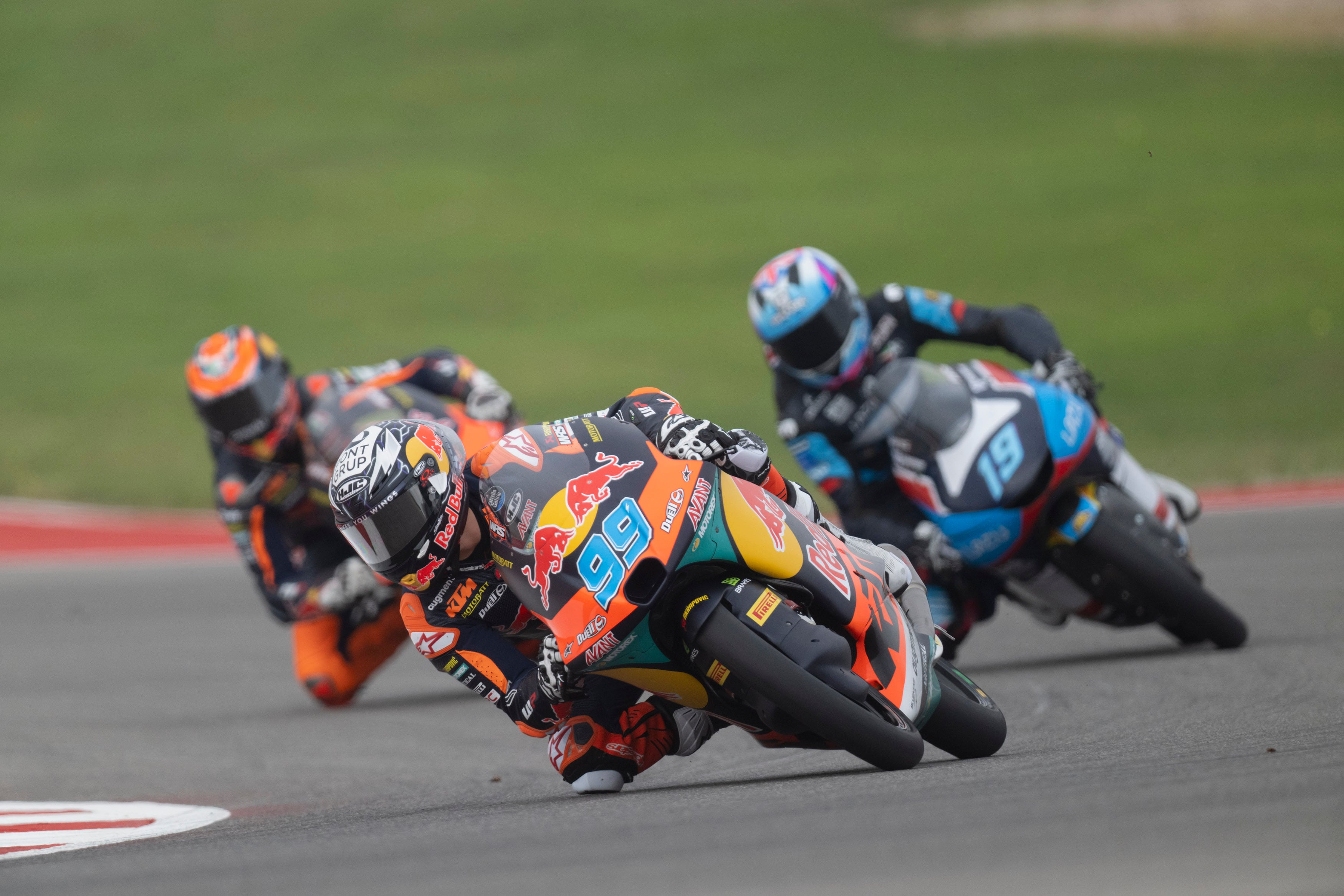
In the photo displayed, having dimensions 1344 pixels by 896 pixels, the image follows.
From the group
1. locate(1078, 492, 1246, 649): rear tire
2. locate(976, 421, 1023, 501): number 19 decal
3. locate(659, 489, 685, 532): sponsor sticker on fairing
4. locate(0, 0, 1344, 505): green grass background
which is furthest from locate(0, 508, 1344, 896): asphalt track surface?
locate(0, 0, 1344, 505): green grass background

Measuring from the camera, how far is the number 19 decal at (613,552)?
4371 mm

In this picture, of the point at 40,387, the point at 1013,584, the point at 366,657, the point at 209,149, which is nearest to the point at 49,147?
the point at 209,149

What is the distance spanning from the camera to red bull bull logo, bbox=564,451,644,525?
4469mm

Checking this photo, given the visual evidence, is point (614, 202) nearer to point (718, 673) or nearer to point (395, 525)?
point (395, 525)

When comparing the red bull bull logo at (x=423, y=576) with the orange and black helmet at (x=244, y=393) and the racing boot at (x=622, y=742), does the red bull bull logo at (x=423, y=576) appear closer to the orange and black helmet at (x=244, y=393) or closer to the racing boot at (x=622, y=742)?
the racing boot at (x=622, y=742)

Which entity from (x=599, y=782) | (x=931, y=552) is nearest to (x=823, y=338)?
(x=931, y=552)

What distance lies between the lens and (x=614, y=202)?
3297cm

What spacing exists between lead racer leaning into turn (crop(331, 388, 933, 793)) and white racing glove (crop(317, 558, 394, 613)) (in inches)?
127

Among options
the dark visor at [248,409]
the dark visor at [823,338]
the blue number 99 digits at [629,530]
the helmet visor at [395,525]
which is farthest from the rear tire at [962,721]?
the dark visor at [248,409]

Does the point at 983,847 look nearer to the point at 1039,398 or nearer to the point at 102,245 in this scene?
the point at 1039,398

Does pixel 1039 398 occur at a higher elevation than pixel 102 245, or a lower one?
A: higher

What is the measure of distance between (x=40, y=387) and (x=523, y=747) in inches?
788

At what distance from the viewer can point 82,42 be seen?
42406mm

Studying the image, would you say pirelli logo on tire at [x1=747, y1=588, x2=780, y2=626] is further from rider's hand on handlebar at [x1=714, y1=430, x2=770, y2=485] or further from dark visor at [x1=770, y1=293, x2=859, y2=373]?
dark visor at [x1=770, y1=293, x2=859, y2=373]
